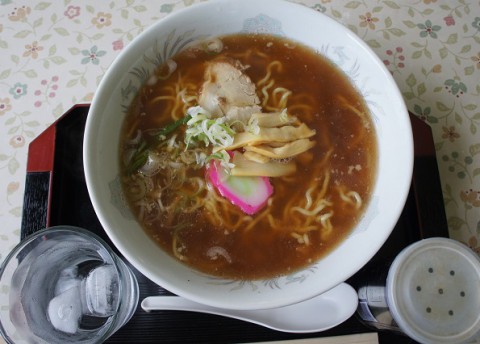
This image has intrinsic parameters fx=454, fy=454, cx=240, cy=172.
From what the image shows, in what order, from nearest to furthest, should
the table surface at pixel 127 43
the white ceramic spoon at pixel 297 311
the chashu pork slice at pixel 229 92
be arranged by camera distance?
the white ceramic spoon at pixel 297 311 → the chashu pork slice at pixel 229 92 → the table surface at pixel 127 43

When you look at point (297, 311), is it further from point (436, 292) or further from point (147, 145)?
point (147, 145)

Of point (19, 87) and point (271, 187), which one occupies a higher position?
point (19, 87)

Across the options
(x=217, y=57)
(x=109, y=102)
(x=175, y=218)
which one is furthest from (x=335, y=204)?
(x=109, y=102)

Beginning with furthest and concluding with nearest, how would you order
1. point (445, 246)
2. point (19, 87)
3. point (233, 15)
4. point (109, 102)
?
point (19, 87), point (233, 15), point (109, 102), point (445, 246)

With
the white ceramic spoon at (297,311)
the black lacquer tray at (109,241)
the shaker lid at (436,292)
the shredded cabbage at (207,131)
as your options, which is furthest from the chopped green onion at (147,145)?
the shaker lid at (436,292)

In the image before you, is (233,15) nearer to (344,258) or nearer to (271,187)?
(271,187)

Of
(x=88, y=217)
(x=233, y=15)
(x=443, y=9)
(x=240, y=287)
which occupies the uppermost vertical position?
(x=233, y=15)

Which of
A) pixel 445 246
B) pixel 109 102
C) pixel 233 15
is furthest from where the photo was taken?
pixel 233 15

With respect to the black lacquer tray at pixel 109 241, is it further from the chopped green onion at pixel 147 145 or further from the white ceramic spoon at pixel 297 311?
the chopped green onion at pixel 147 145

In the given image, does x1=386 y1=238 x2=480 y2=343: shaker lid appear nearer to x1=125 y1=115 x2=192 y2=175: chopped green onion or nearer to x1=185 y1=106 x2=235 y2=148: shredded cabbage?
x1=185 y1=106 x2=235 y2=148: shredded cabbage
